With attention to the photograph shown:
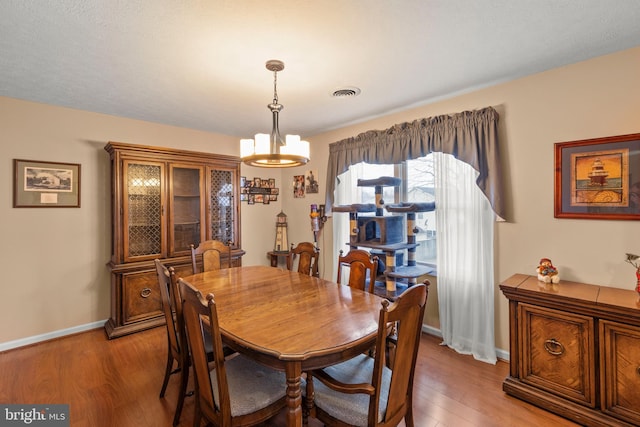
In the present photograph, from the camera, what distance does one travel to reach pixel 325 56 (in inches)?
80.4

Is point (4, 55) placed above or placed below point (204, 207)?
above

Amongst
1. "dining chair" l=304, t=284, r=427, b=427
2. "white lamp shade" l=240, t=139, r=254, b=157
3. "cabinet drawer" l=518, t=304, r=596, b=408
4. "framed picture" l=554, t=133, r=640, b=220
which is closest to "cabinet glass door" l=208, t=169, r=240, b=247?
"white lamp shade" l=240, t=139, r=254, b=157

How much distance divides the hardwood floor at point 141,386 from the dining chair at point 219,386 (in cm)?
52

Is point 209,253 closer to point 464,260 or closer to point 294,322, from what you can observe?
point 294,322

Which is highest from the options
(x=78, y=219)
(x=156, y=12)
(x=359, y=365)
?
(x=156, y=12)

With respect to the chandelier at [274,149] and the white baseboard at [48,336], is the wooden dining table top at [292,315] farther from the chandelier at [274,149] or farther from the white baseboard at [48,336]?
the white baseboard at [48,336]

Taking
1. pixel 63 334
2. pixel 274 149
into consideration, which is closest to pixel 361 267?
pixel 274 149

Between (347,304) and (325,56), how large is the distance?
1701 mm

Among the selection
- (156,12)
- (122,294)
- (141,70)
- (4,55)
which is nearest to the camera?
(156,12)

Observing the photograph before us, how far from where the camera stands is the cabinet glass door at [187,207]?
3490mm

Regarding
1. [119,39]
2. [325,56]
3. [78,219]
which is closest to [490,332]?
[325,56]

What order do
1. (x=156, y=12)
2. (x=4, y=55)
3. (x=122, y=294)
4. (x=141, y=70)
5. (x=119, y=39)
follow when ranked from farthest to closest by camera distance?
(x=122, y=294) → (x=141, y=70) → (x=4, y=55) → (x=119, y=39) → (x=156, y=12)

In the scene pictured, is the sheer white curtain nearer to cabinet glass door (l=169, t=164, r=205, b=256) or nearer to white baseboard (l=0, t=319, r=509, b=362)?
white baseboard (l=0, t=319, r=509, b=362)

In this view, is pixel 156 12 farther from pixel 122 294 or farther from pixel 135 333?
pixel 135 333
